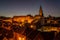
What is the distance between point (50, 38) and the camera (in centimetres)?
1580

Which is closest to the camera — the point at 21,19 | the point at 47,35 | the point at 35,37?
the point at 35,37

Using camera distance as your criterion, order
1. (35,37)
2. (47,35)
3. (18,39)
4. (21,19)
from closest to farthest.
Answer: (35,37) → (47,35) → (18,39) → (21,19)

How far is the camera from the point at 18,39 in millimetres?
17328

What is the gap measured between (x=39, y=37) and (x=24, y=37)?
6.39 feet

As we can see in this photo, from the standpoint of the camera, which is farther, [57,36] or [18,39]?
[18,39]

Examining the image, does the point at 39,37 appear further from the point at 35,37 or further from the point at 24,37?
the point at 24,37

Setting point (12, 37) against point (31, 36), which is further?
point (12, 37)

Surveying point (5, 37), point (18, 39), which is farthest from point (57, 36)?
point (5, 37)

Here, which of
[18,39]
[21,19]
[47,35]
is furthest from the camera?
[21,19]

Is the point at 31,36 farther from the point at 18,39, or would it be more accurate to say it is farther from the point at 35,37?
the point at 18,39

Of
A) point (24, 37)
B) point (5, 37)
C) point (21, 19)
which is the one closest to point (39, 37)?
point (24, 37)

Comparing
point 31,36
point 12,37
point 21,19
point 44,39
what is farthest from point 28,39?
point 21,19

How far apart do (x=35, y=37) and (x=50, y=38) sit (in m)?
1.87

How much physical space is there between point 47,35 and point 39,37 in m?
1.20
